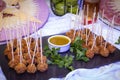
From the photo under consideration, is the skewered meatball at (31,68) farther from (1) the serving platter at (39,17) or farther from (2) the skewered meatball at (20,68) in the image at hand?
(1) the serving platter at (39,17)

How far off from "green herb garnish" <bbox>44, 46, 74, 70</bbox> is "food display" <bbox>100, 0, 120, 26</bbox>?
296 mm

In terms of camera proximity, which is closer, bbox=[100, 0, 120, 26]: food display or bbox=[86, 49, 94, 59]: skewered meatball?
bbox=[86, 49, 94, 59]: skewered meatball

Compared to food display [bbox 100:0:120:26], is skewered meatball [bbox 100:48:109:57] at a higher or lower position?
lower

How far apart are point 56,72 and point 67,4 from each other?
1.18 feet

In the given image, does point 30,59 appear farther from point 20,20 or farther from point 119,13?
point 119,13

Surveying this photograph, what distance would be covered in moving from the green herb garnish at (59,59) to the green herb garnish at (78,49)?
23 millimetres

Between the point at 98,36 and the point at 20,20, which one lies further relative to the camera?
the point at 20,20

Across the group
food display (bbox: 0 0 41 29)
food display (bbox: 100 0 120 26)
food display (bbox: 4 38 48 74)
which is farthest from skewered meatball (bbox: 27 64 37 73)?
food display (bbox: 100 0 120 26)

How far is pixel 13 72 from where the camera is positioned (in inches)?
21.5

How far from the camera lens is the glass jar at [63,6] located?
0.85 m

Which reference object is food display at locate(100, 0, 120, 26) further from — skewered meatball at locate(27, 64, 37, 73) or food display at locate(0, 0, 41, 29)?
skewered meatball at locate(27, 64, 37, 73)

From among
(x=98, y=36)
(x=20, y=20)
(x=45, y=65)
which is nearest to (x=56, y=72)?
(x=45, y=65)

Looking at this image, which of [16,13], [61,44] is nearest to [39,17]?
[16,13]

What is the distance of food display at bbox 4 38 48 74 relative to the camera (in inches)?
21.6
